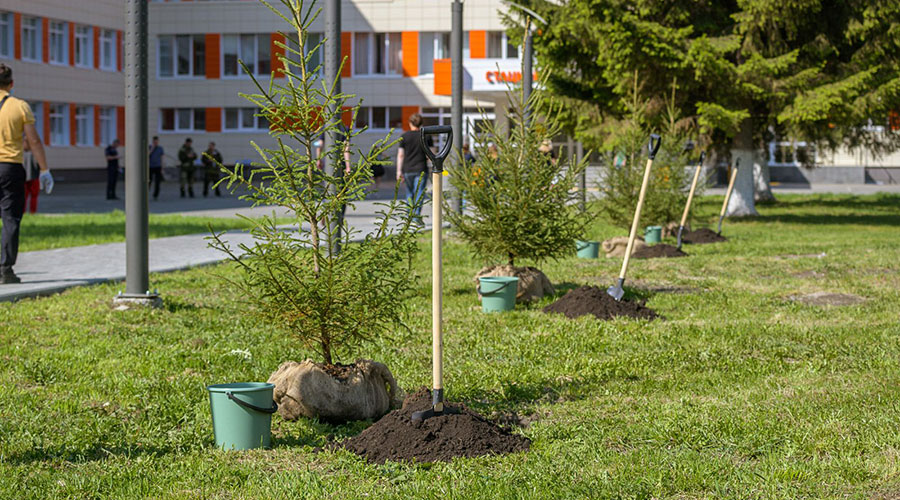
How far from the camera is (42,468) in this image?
5152 millimetres

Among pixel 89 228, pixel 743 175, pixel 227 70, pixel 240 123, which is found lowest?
pixel 89 228

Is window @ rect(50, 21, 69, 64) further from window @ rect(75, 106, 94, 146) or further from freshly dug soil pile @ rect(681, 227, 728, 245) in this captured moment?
freshly dug soil pile @ rect(681, 227, 728, 245)

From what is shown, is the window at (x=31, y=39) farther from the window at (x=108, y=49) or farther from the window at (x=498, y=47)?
the window at (x=498, y=47)

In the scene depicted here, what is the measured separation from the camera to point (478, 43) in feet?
181

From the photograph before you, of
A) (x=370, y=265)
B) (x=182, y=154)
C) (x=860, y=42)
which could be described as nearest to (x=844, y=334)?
(x=370, y=265)

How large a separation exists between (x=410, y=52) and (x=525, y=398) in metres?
50.9

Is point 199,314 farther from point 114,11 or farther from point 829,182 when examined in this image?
point 829,182

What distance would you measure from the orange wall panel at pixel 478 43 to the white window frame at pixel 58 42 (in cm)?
1823

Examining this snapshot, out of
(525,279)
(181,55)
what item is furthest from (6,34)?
(525,279)

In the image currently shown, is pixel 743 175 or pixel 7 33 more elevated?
pixel 7 33

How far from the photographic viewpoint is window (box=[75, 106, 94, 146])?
5181 cm

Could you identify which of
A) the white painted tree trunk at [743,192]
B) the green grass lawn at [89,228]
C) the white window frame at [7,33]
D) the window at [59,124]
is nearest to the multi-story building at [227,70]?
the window at [59,124]

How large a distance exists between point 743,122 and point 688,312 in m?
16.9

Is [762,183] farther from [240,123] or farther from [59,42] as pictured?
[59,42]
